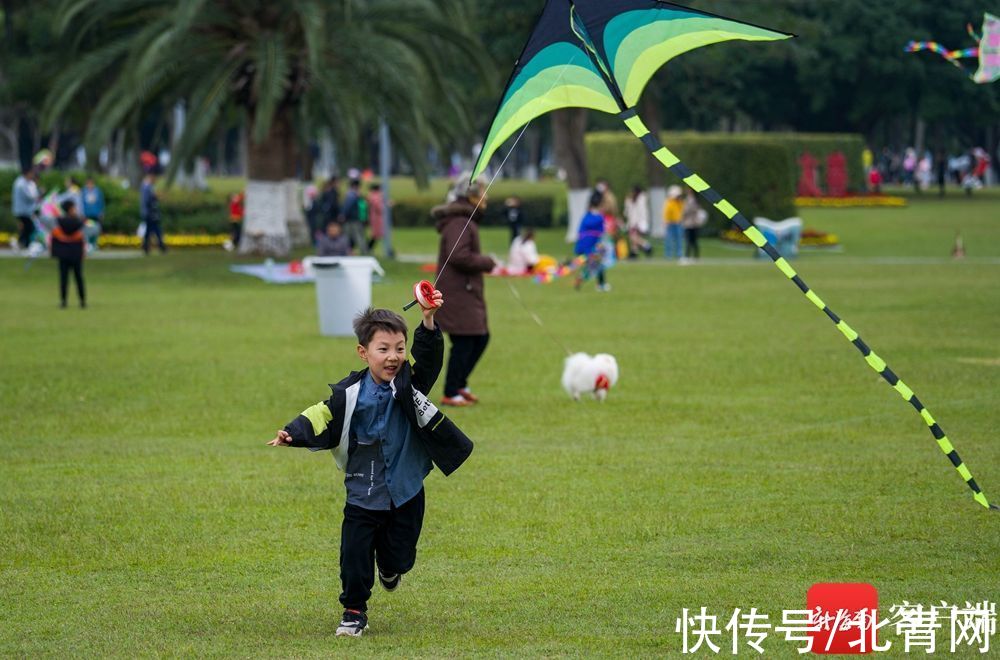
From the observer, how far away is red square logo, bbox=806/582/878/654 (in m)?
6.27

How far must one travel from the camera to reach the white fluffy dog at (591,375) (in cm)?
1442

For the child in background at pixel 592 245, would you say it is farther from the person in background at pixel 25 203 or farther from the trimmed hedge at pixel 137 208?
the person in background at pixel 25 203

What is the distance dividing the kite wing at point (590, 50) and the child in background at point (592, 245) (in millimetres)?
18753

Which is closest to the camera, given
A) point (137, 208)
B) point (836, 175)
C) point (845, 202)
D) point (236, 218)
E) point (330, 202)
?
point (330, 202)

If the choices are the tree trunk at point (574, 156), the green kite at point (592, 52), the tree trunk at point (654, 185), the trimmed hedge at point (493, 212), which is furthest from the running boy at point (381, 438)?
the trimmed hedge at point (493, 212)

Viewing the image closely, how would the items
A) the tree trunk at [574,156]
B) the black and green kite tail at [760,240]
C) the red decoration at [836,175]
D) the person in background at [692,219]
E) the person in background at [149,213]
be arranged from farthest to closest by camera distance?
the red decoration at [836,175] → the tree trunk at [574,156] → the person in background at [692,219] → the person in background at [149,213] → the black and green kite tail at [760,240]

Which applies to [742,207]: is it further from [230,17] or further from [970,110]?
[970,110]

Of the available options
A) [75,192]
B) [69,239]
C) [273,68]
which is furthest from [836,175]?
[69,239]

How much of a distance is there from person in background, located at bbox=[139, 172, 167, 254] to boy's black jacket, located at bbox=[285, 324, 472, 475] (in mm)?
29956

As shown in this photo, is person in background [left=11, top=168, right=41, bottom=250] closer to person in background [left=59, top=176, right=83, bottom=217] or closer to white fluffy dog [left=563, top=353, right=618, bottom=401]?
person in background [left=59, top=176, right=83, bottom=217]

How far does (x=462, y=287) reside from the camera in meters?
14.4

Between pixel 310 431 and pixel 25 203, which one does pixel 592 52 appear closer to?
pixel 310 431

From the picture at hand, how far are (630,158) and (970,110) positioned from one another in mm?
26380

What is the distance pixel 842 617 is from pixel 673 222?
3044 cm
